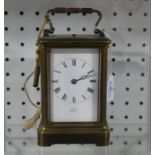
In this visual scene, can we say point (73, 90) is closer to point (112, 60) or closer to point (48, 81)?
point (48, 81)

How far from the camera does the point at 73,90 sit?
83 cm

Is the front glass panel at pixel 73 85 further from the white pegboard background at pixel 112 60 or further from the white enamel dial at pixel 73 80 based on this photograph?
the white pegboard background at pixel 112 60

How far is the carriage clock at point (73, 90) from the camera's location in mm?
812

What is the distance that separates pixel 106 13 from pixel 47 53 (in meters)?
0.26

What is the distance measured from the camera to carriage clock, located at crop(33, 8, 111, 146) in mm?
812

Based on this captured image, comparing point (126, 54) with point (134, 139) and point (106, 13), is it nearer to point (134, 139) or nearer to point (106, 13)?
point (106, 13)

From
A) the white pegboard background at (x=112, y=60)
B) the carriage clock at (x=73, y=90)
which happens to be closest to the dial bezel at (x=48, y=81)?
the carriage clock at (x=73, y=90)

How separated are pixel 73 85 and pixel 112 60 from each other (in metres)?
0.22

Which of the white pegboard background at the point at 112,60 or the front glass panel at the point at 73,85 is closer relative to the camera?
the front glass panel at the point at 73,85

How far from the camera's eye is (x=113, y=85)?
97 cm

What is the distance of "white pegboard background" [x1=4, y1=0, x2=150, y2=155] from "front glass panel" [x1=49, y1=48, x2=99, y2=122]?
181 mm

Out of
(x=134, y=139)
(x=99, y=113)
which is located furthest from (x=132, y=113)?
(x=99, y=113)

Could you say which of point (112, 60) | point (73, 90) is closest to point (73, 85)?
point (73, 90)

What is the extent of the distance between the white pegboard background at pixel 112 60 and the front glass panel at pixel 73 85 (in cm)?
18
